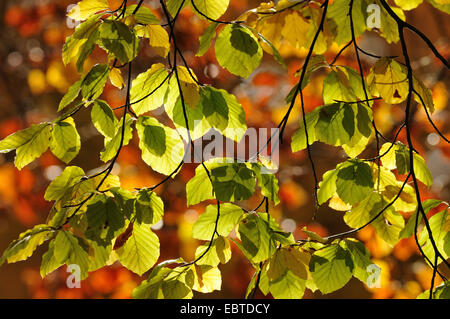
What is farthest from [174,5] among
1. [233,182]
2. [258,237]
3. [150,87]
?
[258,237]

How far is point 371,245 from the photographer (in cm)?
570

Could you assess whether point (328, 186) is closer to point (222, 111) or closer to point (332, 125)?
point (332, 125)

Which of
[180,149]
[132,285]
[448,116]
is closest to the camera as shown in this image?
[180,149]

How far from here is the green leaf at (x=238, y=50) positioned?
0.93 meters

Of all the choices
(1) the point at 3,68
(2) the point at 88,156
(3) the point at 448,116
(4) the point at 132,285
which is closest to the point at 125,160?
(2) the point at 88,156

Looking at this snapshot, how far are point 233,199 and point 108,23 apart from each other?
38 centimetres

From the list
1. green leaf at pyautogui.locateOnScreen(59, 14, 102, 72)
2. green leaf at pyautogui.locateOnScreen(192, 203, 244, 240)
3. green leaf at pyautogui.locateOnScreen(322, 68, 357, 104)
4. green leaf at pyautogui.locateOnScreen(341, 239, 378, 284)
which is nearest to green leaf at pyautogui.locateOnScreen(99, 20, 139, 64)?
green leaf at pyautogui.locateOnScreen(59, 14, 102, 72)

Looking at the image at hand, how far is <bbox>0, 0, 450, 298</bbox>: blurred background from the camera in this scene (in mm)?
5457

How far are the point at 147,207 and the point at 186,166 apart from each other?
431 cm

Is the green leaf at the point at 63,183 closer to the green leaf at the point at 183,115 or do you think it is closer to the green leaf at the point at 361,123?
the green leaf at the point at 183,115

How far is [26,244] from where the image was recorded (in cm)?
81

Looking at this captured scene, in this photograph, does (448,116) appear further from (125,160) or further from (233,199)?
(233,199)

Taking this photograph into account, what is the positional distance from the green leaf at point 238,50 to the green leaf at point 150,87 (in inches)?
4.9
